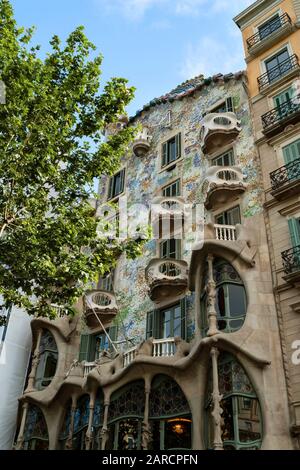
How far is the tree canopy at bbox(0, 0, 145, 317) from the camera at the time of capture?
44.3 ft

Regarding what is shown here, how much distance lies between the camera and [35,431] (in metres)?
18.2

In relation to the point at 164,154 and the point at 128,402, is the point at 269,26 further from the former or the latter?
the point at 128,402

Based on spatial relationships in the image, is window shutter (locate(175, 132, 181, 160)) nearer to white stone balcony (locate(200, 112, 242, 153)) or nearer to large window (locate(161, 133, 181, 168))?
large window (locate(161, 133, 181, 168))

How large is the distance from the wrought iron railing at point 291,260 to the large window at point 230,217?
3032 mm

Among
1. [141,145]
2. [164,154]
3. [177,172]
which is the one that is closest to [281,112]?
[177,172]

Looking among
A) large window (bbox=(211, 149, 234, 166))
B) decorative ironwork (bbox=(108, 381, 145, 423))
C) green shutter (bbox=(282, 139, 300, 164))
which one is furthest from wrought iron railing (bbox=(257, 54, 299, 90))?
decorative ironwork (bbox=(108, 381, 145, 423))

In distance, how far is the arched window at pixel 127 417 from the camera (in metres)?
14.6

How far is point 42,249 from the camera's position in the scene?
13586 millimetres

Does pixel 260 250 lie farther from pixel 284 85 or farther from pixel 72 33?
pixel 72 33

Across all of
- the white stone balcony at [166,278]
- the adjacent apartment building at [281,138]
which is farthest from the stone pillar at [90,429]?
the adjacent apartment building at [281,138]

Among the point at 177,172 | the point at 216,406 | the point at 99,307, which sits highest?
the point at 177,172

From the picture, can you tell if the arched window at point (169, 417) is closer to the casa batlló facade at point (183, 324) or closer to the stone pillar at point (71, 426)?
the casa batlló facade at point (183, 324)

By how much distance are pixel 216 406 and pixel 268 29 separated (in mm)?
16845
